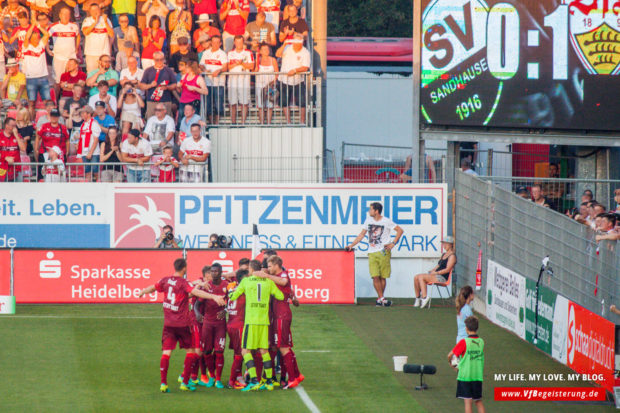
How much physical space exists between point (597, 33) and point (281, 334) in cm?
1238

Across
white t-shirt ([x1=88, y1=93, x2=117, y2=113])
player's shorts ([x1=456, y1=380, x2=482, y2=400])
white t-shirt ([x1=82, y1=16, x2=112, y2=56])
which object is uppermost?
white t-shirt ([x1=82, y1=16, x2=112, y2=56])

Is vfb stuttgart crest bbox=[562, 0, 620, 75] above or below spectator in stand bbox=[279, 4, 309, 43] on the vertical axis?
below

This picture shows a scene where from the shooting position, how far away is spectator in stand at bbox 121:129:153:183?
23016 mm

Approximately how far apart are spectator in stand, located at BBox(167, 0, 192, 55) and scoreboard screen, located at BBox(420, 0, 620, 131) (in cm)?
670

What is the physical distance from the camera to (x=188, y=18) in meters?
26.0

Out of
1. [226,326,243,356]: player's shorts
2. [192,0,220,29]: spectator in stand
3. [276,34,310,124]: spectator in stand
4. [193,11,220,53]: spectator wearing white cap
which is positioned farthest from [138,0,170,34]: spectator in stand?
[226,326,243,356]: player's shorts

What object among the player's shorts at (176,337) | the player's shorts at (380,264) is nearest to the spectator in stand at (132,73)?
the player's shorts at (380,264)

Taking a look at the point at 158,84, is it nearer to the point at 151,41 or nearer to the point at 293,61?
the point at 151,41

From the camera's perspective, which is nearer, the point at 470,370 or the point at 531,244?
the point at 470,370

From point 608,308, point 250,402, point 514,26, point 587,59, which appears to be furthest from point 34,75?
point 608,308

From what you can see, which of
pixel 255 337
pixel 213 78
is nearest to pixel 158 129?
pixel 213 78

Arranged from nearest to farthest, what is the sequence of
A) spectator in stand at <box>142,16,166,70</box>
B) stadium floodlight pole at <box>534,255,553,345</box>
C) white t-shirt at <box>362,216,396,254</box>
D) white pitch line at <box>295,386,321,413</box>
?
white pitch line at <box>295,386,321,413</box> → stadium floodlight pole at <box>534,255,553,345</box> → white t-shirt at <box>362,216,396,254</box> → spectator in stand at <box>142,16,166,70</box>

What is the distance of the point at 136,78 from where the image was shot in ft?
81.6

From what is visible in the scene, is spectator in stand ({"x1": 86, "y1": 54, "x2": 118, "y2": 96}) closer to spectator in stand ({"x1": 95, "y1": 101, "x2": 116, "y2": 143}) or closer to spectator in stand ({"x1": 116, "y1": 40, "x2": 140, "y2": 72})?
spectator in stand ({"x1": 116, "y1": 40, "x2": 140, "y2": 72})
